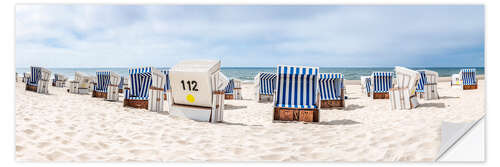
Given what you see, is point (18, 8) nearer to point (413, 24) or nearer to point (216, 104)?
point (216, 104)

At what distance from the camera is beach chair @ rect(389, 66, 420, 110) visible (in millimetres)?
6082

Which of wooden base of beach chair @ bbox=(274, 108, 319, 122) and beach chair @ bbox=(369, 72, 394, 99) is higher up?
beach chair @ bbox=(369, 72, 394, 99)

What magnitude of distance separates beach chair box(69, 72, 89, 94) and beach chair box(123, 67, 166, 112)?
5226 millimetres

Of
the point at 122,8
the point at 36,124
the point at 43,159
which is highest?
the point at 122,8

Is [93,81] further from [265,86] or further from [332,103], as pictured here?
[332,103]

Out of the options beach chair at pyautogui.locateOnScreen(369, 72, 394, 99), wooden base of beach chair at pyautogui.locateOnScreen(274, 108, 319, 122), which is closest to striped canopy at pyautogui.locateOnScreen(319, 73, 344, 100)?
beach chair at pyautogui.locateOnScreen(369, 72, 394, 99)

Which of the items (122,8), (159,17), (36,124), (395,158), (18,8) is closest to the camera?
(395,158)

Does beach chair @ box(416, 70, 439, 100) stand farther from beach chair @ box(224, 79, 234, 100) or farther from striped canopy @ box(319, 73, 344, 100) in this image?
beach chair @ box(224, 79, 234, 100)

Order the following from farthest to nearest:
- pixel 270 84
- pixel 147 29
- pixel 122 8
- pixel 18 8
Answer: pixel 270 84 → pixel 147 29 → pixel 122 8 → pixel 18 8

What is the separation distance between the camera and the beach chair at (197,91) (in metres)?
4.37

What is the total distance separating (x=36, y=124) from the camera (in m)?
3.41

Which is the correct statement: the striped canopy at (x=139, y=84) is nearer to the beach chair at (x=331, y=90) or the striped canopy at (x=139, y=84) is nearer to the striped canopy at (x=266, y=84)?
the beach chair at (x=331, y=90)

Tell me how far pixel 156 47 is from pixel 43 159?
3.60m

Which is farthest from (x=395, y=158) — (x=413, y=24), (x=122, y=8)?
(x=122, y=8)
